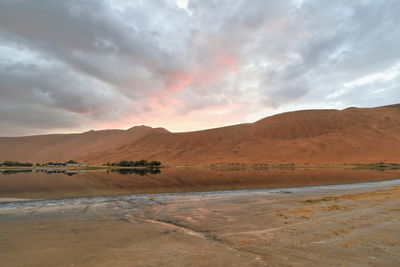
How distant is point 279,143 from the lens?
76.6 m

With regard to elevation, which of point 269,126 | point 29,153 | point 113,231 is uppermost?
point 269,126

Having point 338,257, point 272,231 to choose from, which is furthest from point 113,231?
point 338,257

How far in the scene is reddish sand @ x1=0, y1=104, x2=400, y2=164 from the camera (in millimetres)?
63125

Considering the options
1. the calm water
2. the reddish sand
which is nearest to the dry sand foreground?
the calm water

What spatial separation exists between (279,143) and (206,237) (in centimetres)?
7403

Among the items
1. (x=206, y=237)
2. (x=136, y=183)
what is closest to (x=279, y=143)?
(x=136, y=183)

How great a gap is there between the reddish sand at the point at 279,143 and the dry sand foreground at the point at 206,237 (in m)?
53.3

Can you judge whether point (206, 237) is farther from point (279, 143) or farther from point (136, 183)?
point (279, 143)

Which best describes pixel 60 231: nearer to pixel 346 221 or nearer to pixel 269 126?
pixel 346 221

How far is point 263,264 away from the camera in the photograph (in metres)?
4.66

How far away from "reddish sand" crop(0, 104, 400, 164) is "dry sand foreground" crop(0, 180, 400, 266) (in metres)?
53.3

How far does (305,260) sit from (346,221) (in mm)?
4183

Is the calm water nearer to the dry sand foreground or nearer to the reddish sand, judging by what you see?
the dry sand foreground

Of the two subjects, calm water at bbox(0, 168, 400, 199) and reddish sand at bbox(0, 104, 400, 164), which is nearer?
calm water at bbox(0, 168, 400, 199)
